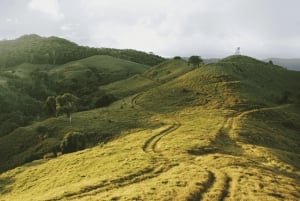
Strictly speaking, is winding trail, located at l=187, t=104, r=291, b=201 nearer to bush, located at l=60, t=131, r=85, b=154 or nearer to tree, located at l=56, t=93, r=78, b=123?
bush, located at l=60, t=131, r=85, b=154

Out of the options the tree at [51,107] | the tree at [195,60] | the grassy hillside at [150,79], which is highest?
the tree at [195,60]

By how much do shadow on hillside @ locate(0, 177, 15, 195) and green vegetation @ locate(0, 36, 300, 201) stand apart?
8.8 inches

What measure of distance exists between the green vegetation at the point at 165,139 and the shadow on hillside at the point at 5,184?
0.73 feet

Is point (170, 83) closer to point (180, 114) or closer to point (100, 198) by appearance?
point (180, 114)

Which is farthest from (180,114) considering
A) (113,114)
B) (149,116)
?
(113,114)

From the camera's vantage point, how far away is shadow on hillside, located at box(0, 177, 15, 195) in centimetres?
5865

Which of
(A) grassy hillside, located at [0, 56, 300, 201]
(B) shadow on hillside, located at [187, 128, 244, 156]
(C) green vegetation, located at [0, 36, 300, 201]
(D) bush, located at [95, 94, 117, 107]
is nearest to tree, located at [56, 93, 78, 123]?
(C) green vegetation, located at [0, 36, 300, 201]

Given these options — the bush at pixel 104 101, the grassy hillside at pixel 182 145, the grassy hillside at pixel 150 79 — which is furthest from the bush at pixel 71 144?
the grassy hillside at pixel 150 79

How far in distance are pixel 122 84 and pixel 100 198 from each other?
120m

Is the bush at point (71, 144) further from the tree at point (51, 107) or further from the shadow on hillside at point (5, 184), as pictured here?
the tree at point (51, 107)

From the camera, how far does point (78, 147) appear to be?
83.9m

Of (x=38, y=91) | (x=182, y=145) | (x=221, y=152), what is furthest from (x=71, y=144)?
(x=38, y=91)

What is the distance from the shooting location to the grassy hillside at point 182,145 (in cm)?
4981

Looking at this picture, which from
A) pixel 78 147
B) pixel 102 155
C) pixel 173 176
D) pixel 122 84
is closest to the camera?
pixel 173 176
